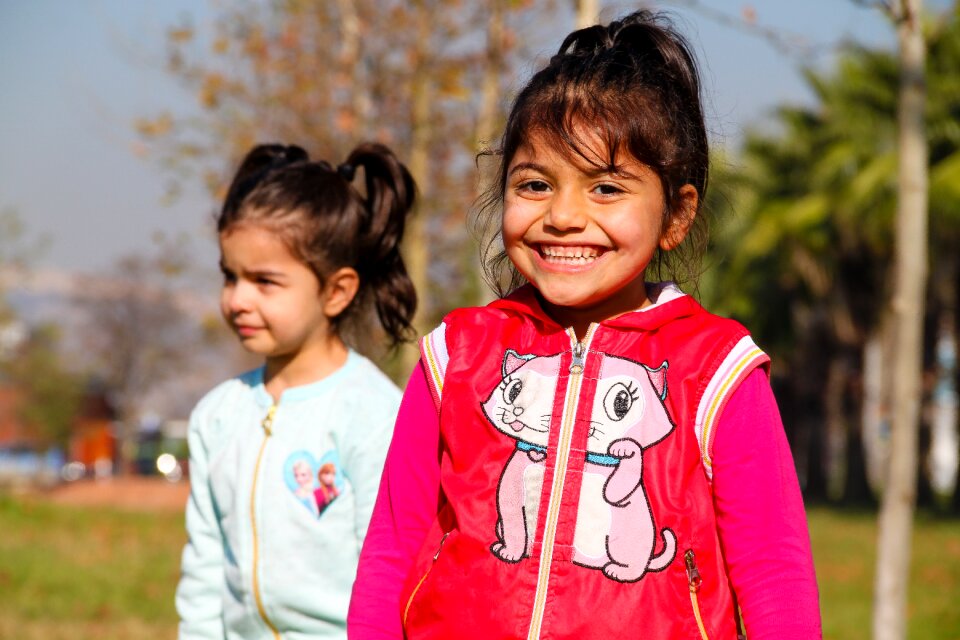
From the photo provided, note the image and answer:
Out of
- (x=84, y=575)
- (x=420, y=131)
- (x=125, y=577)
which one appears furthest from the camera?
(x=420, y=131)

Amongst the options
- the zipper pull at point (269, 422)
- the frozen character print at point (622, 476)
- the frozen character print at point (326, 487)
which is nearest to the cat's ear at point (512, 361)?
the frozen character print at point (622, 476)

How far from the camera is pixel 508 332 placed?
2004mm

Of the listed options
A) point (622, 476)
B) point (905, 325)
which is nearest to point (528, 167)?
point (622, 476)

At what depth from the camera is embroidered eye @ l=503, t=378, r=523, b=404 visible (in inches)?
75.6

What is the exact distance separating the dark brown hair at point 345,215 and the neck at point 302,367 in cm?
11

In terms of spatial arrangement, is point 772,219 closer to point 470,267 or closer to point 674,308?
point 470,267

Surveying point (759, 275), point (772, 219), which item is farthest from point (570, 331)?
point (759, 275)

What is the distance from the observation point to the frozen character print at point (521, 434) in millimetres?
1832

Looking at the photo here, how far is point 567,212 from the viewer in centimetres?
191

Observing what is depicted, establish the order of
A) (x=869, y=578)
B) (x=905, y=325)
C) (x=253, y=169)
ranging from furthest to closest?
(x=869, y=578) < (x=905, y=325) < (x=253, y=169)

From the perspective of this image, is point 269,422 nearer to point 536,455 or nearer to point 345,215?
point 345,215

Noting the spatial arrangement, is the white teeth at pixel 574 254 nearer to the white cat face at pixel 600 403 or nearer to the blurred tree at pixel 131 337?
the white cat face at pixel 600 403

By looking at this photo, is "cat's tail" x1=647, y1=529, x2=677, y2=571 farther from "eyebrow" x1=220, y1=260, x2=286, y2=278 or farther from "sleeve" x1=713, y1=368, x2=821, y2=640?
"eyebrow" x1=220, y1=260, x2=286, y2=278

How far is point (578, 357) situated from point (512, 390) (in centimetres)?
11
